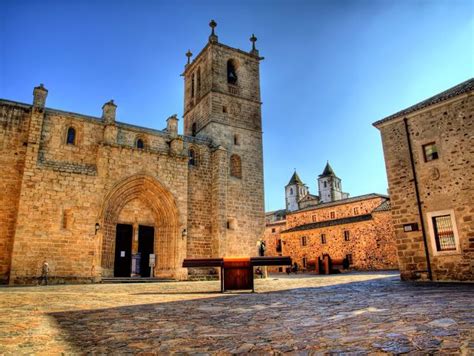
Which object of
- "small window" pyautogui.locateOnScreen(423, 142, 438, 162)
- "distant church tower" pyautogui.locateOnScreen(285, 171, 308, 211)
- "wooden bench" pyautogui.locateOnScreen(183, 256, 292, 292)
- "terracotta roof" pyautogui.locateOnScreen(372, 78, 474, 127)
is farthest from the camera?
"distant church tower" pyautogui.locateOnScreen(285, 171, 308, 211)

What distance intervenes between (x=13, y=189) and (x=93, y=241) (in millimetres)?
3994

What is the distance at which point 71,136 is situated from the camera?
16469 millimetres

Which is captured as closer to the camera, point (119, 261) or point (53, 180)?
point (53, 180)

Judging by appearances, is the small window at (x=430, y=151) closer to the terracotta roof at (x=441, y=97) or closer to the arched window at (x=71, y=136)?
the terracotta roof at (x=441, y=97)

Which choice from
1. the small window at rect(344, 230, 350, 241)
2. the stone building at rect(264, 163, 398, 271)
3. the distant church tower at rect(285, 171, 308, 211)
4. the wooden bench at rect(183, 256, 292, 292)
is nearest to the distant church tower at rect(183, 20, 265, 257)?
the wooden bench at rect(183, 256, 292, 292)

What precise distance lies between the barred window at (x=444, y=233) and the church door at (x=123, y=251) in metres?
13.8

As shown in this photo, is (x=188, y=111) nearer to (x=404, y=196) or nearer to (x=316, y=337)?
(x=404, y=196)

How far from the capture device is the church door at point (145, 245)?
18062 millimetres

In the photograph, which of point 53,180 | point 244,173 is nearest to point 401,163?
point 244,173

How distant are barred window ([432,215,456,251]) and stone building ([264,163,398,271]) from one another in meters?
18.4

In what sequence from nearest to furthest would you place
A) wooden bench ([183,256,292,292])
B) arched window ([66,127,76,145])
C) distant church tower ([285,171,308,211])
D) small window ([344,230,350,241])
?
wooden bench ([183,256,292,292]) < arched window ([66,127,76,145]) < small window ([344,230,350,241]) < distant church tower ([285,171,308,211])

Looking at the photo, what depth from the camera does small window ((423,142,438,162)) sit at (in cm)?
1129

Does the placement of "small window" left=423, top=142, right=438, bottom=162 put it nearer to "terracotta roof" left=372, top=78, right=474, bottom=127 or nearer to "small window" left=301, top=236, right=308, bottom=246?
"terracotta roof" left=372, top=78, right=474, bottom=127

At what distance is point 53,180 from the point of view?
15008 millimetres
